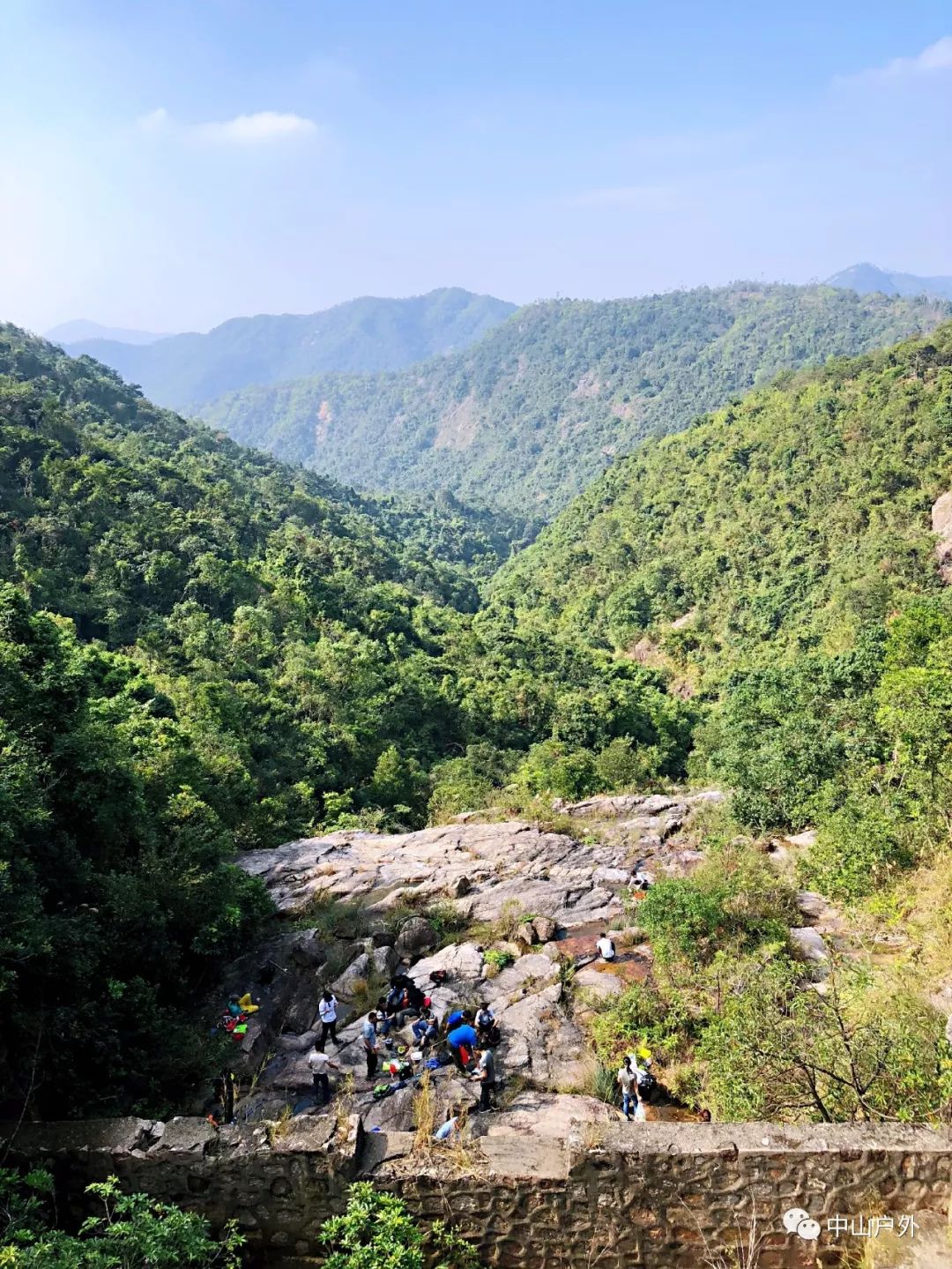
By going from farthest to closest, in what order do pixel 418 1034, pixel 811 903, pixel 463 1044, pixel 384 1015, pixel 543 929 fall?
pixel 543 929 < pixel 811 903 < pixel 384 1015 < pixel 418 1034 < pixel 463 1044

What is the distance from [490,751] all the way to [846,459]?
38.4m

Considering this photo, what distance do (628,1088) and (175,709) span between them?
65.2 ft

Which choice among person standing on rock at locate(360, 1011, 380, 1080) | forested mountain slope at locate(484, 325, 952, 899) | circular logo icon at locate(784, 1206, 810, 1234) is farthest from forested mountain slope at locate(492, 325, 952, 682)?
circular logo icon at locate(784, 1206, 810, 1234)

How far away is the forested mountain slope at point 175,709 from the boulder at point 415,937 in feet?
9.05

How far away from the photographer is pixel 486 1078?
8750 mm

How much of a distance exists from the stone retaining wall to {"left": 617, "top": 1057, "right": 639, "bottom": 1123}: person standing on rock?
206cm

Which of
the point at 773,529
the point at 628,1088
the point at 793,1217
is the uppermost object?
the point at 773,529

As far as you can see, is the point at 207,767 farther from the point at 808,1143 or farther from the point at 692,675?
the point at 692,675

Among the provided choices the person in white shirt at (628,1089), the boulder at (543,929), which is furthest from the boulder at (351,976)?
the person in white shirt at (628,1089)

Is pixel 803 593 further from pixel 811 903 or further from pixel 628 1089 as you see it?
pixel 628 1089

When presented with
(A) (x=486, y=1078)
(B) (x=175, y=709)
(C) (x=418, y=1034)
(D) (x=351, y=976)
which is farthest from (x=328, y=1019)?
(B) (x=175, y=709)

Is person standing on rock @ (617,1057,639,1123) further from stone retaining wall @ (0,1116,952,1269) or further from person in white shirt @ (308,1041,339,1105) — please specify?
person in white shirt @ (308,1041,339,1105)

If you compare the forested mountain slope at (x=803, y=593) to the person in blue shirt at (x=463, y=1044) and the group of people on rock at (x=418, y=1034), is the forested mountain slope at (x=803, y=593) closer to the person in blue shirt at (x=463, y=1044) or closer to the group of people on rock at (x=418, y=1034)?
the group of people on rock at (x=418, y=1034)

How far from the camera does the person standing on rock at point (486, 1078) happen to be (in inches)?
337
